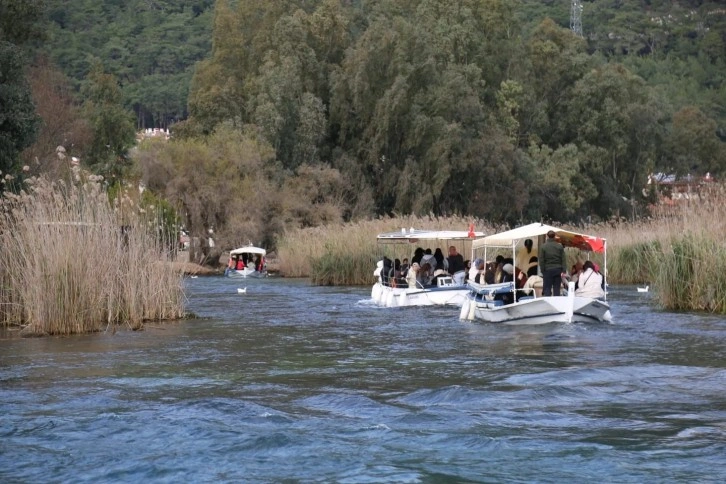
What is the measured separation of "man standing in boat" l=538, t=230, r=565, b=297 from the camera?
89.1 ft

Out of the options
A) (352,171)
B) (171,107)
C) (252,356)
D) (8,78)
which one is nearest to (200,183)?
(352,171)

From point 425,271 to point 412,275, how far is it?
58.0 inches

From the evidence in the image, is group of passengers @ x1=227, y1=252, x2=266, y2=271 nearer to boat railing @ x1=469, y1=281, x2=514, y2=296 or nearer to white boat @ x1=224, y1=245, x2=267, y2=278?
white boat @ x1=224, y1=245, x2=267, y2=278

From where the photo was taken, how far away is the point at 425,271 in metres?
37.5

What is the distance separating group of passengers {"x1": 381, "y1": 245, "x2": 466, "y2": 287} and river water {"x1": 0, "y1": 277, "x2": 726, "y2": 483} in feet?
31.8

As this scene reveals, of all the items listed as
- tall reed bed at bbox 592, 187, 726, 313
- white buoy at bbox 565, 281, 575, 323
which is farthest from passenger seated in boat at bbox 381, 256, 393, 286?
white buoy at bbox 565, 281, 575, 323

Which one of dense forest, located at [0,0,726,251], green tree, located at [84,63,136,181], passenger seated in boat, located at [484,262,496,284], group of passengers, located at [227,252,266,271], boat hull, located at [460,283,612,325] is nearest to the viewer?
boat hull, located at [460,283,612,325]

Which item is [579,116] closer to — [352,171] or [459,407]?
[352,171]

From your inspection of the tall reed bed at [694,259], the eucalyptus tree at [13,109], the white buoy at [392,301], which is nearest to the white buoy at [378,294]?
the white buoy at [392,301]

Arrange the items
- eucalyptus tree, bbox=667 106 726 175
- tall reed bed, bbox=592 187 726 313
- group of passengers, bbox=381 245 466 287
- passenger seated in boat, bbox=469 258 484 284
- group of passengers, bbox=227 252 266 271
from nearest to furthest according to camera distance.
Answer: tall reed bed, bbox=592 187 726 313
passenger seated in boat, bbox=469 258 484 284
group of passengers, bbox=381 245 466 287
group of passengers, bbox=227 252 266 271
eucalyptus tree, bbox=667 106 726 175

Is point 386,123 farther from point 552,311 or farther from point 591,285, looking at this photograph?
point 552,311

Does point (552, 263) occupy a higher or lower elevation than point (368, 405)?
higher

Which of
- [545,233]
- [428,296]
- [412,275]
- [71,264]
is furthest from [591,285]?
[71,264]

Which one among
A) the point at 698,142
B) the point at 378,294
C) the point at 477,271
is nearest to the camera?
the point at 477,271
